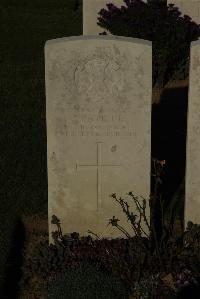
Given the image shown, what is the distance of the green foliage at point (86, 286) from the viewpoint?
439 cm

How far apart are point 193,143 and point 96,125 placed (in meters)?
0.78

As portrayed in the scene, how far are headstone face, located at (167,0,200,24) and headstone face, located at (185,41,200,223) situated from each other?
24.9 feet

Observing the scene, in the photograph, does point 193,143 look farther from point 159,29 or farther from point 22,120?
point 159,29

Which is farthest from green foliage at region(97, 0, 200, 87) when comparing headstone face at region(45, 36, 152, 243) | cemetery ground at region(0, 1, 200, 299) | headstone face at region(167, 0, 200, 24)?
headstone face at region(45, 36, 152, 243)

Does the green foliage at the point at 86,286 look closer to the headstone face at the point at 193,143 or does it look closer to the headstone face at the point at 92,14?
the headstone face at the point at 193,143

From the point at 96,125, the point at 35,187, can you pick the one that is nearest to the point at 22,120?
the point at 35,187

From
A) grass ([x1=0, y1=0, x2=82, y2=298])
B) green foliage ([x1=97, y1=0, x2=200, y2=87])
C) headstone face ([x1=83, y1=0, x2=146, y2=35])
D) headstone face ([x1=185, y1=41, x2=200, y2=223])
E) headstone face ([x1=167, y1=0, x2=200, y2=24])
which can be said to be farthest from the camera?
headstone face ([x1=83, y1=0, x2=146, y2=35])

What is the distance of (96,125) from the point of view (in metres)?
4.98

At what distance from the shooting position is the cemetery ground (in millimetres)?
4785

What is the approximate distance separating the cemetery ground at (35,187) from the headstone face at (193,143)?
0.36 m

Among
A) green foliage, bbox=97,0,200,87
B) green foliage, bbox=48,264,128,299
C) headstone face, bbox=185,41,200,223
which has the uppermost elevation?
green foliage, bbox=97,0,200,87

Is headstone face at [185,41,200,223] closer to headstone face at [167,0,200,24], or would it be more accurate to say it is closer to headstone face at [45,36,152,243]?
headstone face at [45,36,152,243]

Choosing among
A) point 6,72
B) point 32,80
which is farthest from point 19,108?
point 6,72

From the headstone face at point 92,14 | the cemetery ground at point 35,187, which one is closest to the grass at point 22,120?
the cemetery ground at point 35,187
